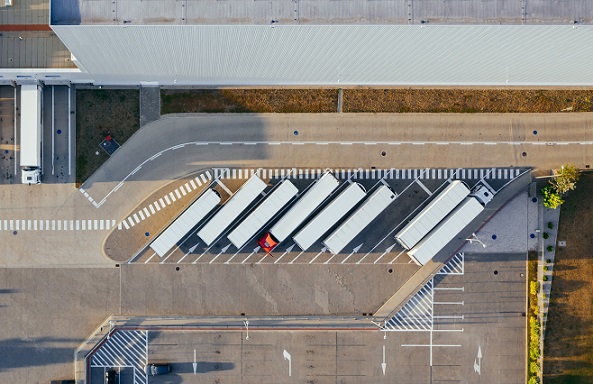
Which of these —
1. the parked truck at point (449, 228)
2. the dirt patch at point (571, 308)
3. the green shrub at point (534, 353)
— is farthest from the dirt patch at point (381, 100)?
the green shrub at point (534, 353)

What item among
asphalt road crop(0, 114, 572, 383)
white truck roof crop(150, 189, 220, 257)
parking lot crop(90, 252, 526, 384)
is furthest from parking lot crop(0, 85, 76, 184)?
parking lot crop(90, 252, 526, 384)

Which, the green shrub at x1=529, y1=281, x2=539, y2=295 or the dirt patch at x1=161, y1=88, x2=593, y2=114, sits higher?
the dirt patch at x1=161, y1=88, x2=593, y2=114

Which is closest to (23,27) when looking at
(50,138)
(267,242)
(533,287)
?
(50,138)

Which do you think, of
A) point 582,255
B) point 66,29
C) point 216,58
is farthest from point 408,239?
point 66,29

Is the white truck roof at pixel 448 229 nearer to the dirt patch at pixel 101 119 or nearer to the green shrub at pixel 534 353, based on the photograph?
the green shrub at pixel 534 353

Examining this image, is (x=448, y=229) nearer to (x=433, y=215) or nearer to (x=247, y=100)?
(x=433, y=215)

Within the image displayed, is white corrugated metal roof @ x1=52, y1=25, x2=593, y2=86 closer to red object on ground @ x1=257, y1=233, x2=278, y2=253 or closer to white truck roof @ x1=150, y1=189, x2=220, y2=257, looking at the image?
white truck roof @ x1=150, y1=189, x2=220, y2=257
